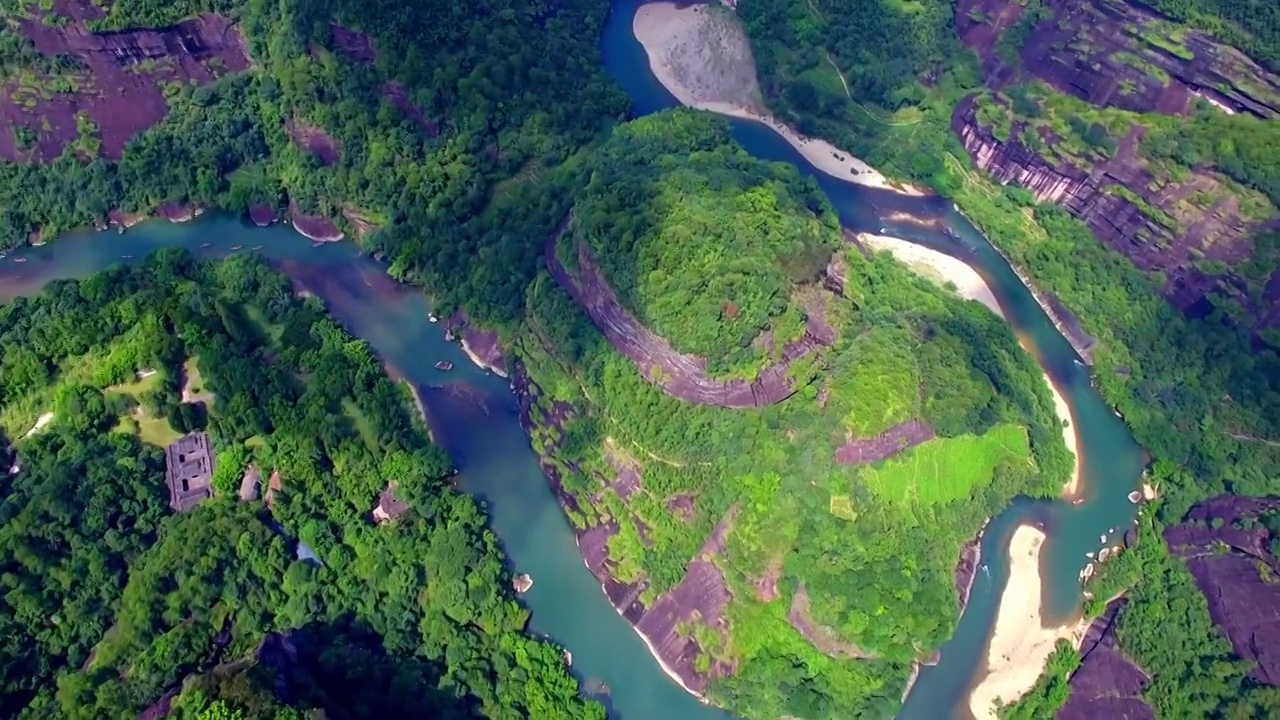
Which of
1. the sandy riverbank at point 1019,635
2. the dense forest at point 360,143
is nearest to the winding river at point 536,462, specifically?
the sandy riverbank at point 1019,635

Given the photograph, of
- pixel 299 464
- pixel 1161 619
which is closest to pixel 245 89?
pixel 299 464

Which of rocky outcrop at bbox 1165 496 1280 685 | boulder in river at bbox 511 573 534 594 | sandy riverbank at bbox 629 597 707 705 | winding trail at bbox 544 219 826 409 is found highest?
winding trail at bbox 544 219 826 409

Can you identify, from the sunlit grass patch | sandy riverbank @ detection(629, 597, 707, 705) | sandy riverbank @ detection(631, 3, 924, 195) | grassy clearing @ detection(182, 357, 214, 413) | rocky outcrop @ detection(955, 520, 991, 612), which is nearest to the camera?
the sunlit grass patch

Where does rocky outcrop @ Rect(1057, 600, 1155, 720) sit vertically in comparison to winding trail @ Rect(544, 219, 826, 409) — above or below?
below

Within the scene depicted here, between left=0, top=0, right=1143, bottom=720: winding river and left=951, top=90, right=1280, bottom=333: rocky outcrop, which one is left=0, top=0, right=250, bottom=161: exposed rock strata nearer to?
left=0, top=0, right=1143, bottom=720: winding river

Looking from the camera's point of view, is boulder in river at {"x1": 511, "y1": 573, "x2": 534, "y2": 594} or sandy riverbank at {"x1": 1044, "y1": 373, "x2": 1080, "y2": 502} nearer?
boulder in river at {"x1": 511, "y1": 573, "x2": 534, "y2": 594}

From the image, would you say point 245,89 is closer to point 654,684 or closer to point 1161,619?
point 654,684

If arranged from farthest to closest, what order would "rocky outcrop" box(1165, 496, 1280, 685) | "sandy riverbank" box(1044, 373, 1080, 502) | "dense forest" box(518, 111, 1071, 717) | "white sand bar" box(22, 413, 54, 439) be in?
1. "sandy riverbank" box(1044, 373, 1080, 502)
2. "white sand bar" box(22, 413, 54, 439)
3. "rocky outcrop" box(1165, 496, 1280, 685)
4. "dense forest" box(518, 111, 1071, 717)

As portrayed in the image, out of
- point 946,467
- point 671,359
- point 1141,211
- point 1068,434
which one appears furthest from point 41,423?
point 1141,211

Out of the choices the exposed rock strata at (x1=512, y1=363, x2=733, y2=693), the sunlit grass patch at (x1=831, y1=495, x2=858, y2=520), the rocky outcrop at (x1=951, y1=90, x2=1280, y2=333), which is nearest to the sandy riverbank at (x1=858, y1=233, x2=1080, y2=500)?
the rocky outcrop at (x1=951, y1=90, x2=1280, y2=333)
